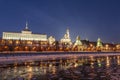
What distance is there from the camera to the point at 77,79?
24875 mm

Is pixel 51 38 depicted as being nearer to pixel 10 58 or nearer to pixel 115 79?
pixel 10 58

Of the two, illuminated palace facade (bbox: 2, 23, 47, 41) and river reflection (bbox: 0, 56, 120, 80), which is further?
illuminated palace facade (bbox: 2, 23, 47, 41)

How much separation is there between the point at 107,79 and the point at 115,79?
27.8 inches

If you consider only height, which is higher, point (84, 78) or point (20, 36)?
point (20, 36)

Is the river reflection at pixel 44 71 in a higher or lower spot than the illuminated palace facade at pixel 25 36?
lower

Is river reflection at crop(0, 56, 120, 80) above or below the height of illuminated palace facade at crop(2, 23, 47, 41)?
below

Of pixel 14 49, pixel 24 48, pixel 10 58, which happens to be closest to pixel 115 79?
pixel 10 58

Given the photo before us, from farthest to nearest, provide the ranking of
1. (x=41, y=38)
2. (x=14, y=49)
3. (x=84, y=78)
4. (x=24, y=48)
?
(x=41, y=38)
(x=24, y=48)
(x=14, y=49)
(x=84, y=78)

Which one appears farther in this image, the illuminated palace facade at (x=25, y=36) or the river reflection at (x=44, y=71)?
the illuminated palace facade at (x=25, y=36)

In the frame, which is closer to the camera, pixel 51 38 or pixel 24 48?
pixel 24 48

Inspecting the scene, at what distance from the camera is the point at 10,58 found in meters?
57.3

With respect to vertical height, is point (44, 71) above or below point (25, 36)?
below

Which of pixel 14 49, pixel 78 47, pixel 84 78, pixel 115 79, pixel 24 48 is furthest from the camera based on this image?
pixel 78 47

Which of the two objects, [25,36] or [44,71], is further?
[25,36]
